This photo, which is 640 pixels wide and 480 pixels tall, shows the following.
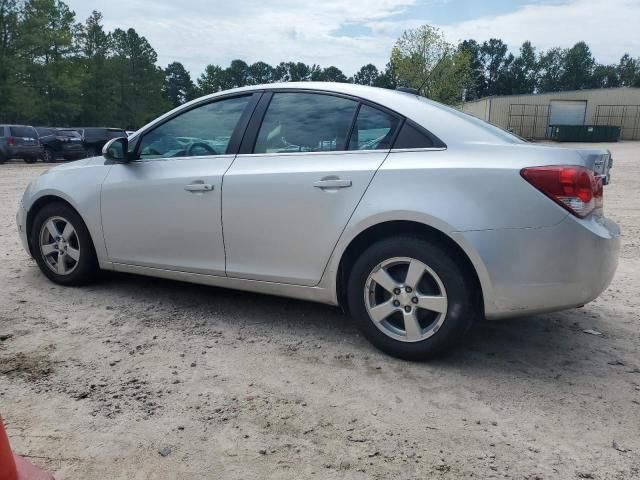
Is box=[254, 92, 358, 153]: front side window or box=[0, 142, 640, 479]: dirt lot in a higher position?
box=[254, 92, 358, 153]: front side window

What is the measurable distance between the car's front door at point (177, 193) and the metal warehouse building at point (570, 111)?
4961 centimetres

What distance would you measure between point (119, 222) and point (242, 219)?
3.78ft

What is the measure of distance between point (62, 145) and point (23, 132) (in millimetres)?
1966

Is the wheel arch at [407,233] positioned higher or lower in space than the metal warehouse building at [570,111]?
lower

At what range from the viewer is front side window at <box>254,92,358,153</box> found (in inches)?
128

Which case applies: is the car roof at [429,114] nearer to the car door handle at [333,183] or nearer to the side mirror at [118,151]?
the car door handle at [333,183]

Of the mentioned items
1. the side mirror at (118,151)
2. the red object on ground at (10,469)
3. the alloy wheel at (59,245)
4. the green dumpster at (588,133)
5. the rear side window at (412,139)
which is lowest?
the red object on ground at (10,469)

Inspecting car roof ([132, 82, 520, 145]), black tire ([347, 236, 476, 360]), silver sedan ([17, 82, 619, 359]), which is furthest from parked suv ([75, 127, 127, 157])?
black tire ([347, 236, 476, 360])

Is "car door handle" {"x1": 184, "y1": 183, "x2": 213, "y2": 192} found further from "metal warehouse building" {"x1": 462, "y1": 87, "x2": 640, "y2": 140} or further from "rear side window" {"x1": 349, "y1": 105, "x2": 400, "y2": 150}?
"metal warehouse building" {"x1": 462, "y1": 87, "x2": 640, "y2": 140}

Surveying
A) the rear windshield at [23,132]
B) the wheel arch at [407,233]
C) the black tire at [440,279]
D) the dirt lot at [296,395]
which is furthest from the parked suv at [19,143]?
the black tire at [440,279]

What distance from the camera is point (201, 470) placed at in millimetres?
2057

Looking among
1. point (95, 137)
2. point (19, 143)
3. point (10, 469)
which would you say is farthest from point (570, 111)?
point (10, 469)

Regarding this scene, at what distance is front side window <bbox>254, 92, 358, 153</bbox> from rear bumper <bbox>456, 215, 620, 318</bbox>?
1068 millimetres

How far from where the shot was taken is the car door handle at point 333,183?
302 cm
